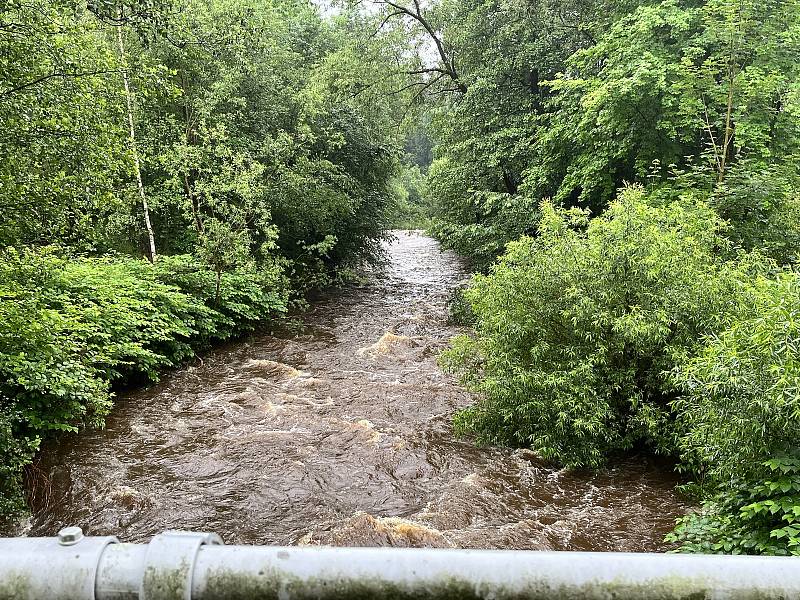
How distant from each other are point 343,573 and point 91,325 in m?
10.3

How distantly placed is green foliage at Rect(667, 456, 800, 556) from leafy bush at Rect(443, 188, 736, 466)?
2.40m

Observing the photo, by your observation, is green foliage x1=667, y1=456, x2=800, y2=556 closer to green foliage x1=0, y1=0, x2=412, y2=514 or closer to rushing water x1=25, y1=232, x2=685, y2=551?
rushing water x1=25, y1=232, x2=685, y2=551

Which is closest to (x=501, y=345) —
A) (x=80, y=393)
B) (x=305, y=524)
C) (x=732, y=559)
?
(x=305, y=524)

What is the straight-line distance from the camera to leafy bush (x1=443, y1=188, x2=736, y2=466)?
26.0ft

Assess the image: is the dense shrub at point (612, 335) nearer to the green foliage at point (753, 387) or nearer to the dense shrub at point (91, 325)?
the green foliage at point (753, 387)

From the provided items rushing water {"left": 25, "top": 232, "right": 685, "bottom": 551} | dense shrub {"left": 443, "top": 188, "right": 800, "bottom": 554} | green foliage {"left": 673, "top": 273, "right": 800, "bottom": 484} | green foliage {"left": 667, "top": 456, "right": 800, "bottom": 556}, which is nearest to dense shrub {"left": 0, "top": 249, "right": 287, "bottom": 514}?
rushing water {"left": 25, "top": 232, "right": 685, "bottom": 551}

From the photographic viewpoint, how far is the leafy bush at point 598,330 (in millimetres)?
7918

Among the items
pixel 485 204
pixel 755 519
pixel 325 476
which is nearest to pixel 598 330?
pixel 755 519

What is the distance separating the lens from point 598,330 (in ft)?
27.0

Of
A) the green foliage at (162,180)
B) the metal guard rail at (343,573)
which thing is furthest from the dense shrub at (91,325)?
the metal guard rail at (343,573)

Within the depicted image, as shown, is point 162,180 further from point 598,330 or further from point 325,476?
point 598,330

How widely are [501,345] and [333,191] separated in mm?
11977

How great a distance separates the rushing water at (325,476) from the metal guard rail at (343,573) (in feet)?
19.3

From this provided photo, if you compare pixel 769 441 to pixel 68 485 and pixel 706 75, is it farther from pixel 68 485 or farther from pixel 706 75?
pixel 706 75
